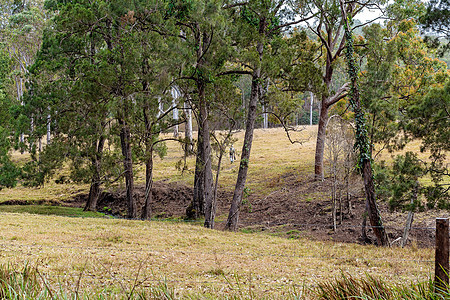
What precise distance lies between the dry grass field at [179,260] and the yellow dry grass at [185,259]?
0.02m

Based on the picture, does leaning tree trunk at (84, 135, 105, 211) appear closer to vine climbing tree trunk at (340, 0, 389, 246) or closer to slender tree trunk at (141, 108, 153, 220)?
slender tree trunk at (141, 108, 153, 220)

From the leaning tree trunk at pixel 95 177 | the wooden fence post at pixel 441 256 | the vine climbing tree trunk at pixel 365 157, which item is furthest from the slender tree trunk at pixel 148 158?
the wooden fence post at pixel 441 256

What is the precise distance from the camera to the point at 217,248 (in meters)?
10.8

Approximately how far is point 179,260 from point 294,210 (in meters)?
→ 12.0

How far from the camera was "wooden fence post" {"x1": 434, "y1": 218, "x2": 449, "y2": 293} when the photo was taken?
15.5ft

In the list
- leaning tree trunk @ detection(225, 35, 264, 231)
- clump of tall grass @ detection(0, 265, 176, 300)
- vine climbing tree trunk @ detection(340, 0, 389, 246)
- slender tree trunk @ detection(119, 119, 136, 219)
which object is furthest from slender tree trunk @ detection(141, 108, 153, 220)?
clump of tall grass @ detection(0, 265, 176, 300)

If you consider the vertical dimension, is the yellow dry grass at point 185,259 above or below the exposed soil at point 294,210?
above

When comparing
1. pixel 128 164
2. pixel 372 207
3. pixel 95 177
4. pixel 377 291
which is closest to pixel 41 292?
pixel 377 291

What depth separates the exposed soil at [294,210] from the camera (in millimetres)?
15430

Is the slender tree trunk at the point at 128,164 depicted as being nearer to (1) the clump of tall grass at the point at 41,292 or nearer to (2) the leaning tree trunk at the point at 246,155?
(2) the leaning tree trunk at the point at 246,155

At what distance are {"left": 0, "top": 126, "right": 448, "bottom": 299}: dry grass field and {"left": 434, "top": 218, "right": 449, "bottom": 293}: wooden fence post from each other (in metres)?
0.22

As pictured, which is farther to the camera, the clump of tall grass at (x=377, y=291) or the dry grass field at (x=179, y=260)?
the dry grass field at (x=179, y=260)

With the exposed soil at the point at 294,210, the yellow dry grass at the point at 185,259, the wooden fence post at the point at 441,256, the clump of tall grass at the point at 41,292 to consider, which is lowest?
the exposed soil at the point at 294,210

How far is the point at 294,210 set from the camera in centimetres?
2005
